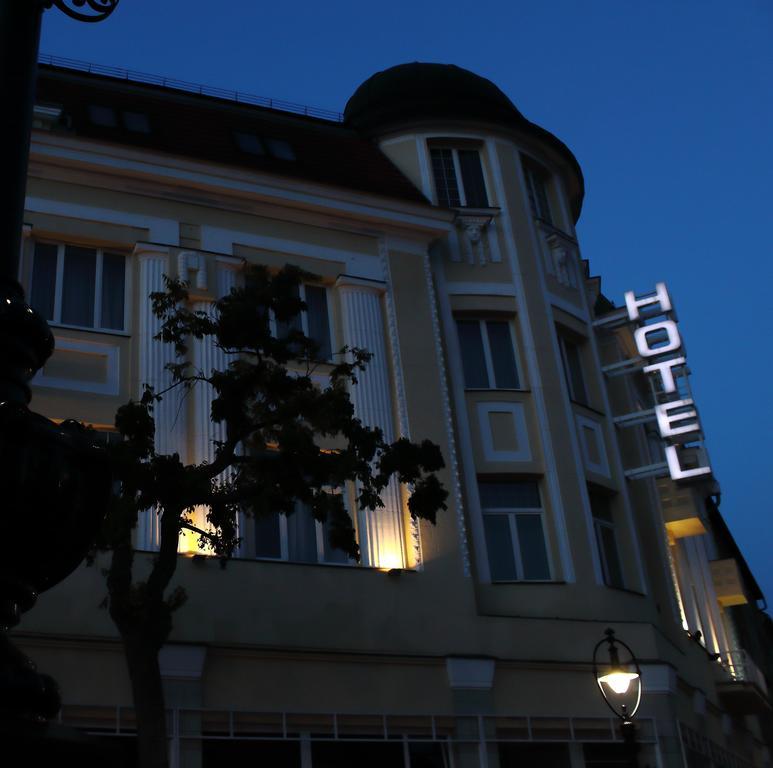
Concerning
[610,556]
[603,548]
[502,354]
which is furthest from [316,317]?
[610,556]

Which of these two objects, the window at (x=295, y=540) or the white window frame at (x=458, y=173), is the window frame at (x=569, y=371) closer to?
the white window frame at (x=458, y=173)

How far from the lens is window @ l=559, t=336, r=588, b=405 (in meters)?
20.5

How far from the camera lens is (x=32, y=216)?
16953 mm

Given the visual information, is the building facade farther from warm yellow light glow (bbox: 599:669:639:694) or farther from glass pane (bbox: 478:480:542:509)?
warm yellow light glow (bbox: 599:669:639:694)

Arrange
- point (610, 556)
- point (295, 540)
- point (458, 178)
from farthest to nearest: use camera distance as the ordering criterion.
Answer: point (458, 178), point (610, 556), point (295, 540)

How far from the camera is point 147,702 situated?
998cm

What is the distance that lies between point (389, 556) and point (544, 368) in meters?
4.98

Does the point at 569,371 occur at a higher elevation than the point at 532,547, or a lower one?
higher

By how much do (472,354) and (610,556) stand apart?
4.36 metres

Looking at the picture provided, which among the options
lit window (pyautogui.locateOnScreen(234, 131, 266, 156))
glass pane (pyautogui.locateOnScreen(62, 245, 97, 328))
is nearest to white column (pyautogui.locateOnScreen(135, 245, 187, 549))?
glass pane (pyautogui.locateOnScreen(62, 245, 97, 328))

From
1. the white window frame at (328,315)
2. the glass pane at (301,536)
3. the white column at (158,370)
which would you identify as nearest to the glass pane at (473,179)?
the white window frame at (328,315)

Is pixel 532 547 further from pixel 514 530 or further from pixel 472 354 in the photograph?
pixel 472 354

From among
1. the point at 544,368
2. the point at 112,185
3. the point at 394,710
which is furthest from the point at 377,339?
the point at 394,710

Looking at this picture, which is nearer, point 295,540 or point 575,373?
point 295,540
